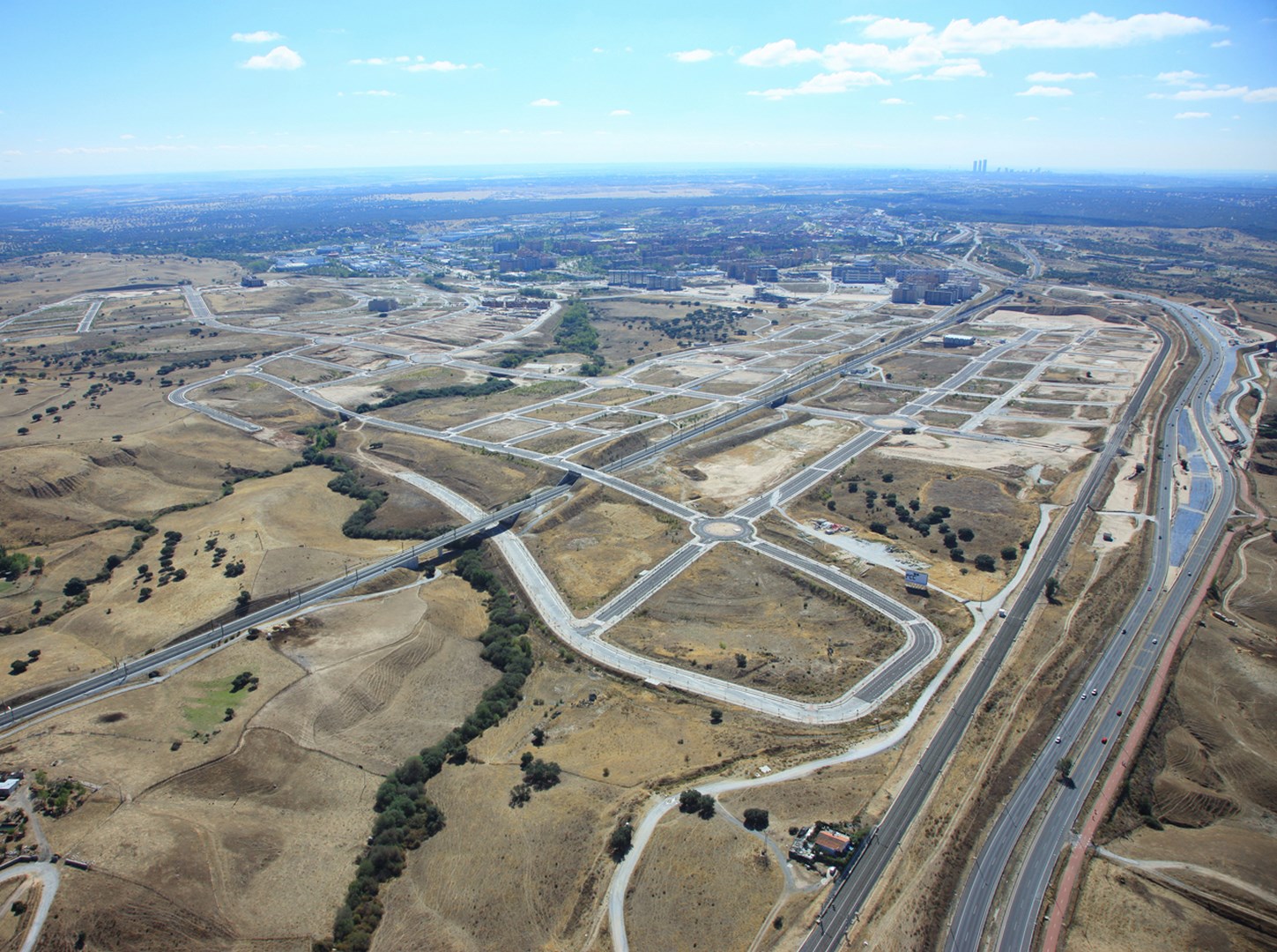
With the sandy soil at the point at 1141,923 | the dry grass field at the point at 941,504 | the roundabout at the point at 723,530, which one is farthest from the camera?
the roundabout at the point at 723,530

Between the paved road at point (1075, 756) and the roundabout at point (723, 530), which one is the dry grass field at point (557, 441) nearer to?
the roundabout at point (723, 530)

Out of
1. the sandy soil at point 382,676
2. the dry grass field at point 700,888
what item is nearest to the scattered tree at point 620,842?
the dry grass field at point 700,888

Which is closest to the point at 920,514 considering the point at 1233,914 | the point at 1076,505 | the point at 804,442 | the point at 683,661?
the point at 1076,505

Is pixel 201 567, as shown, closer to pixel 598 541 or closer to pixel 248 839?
pixel 248 839

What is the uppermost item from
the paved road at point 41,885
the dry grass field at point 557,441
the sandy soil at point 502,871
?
the dry grass field at point 557,441

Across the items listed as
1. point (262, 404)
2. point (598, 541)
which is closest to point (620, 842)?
point (598, 541)

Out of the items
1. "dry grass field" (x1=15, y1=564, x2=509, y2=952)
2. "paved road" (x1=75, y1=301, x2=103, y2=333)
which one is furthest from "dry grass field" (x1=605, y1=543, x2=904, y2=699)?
"paved road" (x1=75, y1=301, x2=103, y2=333)
